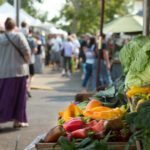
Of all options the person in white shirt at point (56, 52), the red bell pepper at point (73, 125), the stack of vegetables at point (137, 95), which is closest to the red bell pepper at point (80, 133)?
the red bell pepper at point (73, 125)

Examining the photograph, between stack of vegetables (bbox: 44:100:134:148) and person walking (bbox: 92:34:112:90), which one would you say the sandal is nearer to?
person walking (bbox: 92:34:112:90)

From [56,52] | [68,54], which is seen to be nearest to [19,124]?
[68,54]

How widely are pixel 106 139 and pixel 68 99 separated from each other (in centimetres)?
805

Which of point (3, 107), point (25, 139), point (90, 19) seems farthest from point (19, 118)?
point (90, 19)

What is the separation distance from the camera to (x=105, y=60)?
9.94 meters

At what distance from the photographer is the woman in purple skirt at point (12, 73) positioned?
261 inches

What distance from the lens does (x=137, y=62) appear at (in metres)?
3.60

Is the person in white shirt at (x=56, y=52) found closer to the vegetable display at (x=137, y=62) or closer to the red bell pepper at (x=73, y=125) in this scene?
the vegetable display at (x=137, y=62)

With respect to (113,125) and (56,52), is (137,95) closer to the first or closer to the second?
(113,125)

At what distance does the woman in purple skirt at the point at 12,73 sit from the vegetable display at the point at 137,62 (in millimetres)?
2982

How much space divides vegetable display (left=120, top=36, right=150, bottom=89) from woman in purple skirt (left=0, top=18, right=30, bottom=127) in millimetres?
2982

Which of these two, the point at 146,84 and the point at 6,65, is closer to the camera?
the point at 146,84

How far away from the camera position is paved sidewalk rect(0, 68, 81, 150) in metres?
6.11

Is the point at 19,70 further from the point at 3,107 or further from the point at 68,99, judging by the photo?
the point at 68,99
